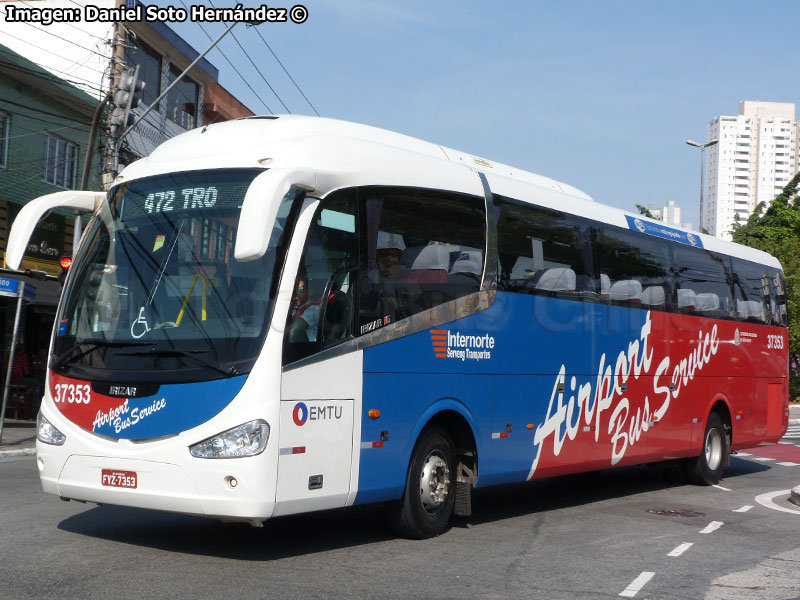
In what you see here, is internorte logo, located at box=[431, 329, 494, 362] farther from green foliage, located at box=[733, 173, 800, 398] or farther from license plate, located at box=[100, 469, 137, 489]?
green foliage, located at box=[733, 173, 800, 398]

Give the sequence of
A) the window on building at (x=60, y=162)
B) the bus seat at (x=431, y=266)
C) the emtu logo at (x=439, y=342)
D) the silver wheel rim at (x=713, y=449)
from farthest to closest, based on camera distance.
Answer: the window on building at (x=60, y=162)
the silver wheel rim at (x=713, y=449)
the emtu logo at (x=439, y=342)
the bus seat at (x=431, y=266)

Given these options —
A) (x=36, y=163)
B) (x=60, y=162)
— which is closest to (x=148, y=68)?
(x=60, y=162)

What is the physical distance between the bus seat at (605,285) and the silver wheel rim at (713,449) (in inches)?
160

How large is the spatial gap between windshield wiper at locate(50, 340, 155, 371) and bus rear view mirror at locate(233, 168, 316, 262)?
1.57 meters

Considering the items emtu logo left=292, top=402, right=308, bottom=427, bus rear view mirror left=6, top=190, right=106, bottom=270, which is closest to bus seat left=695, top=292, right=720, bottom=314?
emtu logo left=292, top=402, right=308, bottom=427

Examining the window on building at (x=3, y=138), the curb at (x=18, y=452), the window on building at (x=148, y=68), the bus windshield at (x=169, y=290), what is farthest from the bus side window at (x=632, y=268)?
the window on building at (x=148, y=68)

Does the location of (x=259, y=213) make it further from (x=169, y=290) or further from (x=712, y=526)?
(x=712, y=526)

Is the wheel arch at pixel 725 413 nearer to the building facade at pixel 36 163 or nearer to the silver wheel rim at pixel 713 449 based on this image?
the silver wheel rim at pixel 713 449

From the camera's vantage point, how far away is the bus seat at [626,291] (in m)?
12.6

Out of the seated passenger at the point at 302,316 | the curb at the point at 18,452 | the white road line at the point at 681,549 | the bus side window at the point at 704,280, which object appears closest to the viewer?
the seated passenger at the point at 302,316

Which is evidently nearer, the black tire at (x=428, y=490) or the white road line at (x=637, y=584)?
the white road line at (x=637, y=584)

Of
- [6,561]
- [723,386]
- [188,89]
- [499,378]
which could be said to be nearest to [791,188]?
[188,89]

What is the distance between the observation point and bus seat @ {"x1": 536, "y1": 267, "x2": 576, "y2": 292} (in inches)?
436

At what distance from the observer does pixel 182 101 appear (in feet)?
109
